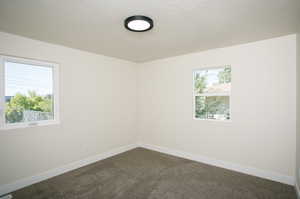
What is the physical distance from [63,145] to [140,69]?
2689 millimetres

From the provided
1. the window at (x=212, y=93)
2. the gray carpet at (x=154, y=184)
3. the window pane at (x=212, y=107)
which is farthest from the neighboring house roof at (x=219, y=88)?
the gray carpet at (x=154, y=184)

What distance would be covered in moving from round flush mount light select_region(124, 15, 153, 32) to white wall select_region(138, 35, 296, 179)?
5.70ft

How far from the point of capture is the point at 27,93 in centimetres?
252

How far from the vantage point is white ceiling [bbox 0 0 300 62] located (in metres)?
1.59

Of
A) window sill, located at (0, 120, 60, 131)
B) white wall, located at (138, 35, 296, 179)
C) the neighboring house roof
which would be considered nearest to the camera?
window sill, located at (0, 120, 60, 131)

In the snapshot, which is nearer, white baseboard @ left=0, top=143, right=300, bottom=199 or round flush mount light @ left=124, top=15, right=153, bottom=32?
round flush mount light @ left=124, top=15, right=153, bottom=32

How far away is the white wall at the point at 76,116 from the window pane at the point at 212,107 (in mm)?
1849

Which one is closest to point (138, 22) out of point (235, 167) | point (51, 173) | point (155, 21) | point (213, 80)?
point (155, 21)

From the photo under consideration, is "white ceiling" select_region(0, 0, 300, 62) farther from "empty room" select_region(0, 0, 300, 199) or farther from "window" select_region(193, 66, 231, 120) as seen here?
"window" select_region(193, 66, 231, 120)

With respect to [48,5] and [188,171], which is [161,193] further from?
[48,5]

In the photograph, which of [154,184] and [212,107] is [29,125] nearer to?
[154,184]

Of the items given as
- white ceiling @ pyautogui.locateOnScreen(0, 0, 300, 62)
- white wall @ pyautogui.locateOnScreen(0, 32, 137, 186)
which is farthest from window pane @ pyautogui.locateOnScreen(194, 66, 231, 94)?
white wall @ pyautogui.locateOnScreen(0, 32, 137, 186)

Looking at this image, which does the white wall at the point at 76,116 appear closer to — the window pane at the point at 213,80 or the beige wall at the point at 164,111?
the beige wall at the point at 164,111

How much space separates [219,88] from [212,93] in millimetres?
173
